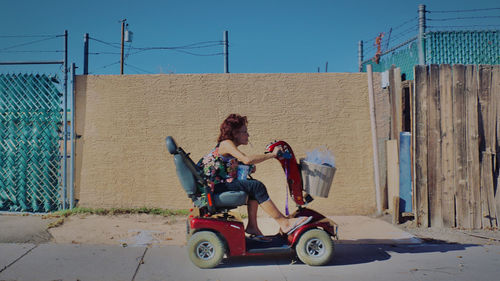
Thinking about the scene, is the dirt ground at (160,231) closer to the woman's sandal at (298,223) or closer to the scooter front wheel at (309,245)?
the scooter front wheel at (309,245)

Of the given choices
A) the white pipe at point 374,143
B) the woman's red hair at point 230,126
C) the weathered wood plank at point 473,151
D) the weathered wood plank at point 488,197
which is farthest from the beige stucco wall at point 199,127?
the woman's red hair at point 230,126

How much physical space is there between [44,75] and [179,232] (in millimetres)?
3111

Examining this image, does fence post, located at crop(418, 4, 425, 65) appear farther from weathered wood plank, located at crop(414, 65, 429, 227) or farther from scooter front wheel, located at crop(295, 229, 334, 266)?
scooter front wheel, located at crop(295, 229, 334, 266)

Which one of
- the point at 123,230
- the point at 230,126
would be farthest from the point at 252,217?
the point at 123,230

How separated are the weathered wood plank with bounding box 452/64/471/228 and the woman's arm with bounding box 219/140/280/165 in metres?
3.15

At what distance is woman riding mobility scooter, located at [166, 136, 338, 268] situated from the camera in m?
4.19

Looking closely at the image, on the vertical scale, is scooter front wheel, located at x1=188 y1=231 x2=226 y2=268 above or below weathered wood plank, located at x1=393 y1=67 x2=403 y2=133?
below

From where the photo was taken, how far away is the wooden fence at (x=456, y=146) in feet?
19.4

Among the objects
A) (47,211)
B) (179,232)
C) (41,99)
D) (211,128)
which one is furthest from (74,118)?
(179,232)

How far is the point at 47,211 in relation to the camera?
6.27m

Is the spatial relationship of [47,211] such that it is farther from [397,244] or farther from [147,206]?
[397,244]

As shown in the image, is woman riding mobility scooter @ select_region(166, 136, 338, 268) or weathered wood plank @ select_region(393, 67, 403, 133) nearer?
woman riding mobility scooter @ select_region(166, 136, 338, 268)

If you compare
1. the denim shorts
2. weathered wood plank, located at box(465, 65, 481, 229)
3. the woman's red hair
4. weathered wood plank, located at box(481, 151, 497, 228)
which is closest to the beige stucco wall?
weathered wood plank, located at box(465, 65, 481, 229)

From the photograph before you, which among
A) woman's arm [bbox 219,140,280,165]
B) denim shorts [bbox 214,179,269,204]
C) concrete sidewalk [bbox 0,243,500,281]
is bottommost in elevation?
concrete sidewalk [bbox 0,243,500,281]
